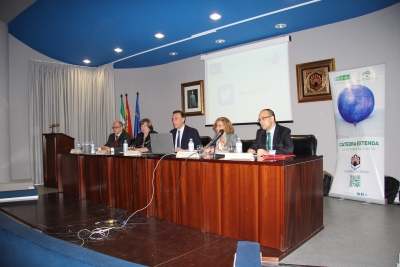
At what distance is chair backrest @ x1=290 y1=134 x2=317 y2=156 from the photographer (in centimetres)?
312

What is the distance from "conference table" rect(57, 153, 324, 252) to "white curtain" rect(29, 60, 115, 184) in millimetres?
3781

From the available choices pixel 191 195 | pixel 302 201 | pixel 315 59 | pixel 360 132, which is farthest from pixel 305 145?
pixel 315 59

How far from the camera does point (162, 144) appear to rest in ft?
10.8

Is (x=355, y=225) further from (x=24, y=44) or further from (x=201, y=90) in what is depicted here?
(x=24, y=44)

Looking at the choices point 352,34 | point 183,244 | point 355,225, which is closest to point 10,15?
point 183,244

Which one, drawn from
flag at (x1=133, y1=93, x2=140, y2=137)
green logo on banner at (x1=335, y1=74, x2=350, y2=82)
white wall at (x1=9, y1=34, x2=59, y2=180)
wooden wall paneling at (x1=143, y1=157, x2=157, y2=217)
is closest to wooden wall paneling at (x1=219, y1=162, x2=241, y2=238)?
wooden wall paneling at (x1=143, y1=157, x2=157, y2=217)

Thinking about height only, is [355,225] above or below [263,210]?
below

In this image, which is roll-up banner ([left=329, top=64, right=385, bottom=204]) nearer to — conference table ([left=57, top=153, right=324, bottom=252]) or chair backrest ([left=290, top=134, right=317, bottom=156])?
chair backrest ([left=290, top=134, right=317, bottom=156])

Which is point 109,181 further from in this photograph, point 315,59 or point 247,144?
point 315,59

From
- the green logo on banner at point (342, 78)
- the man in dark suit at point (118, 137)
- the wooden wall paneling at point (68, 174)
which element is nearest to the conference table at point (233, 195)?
the man in dark suit at point (118, 137)

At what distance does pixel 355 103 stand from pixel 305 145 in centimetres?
162

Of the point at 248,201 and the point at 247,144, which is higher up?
the point at 247,144

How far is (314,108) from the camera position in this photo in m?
4.82

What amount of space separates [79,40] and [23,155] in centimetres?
289
